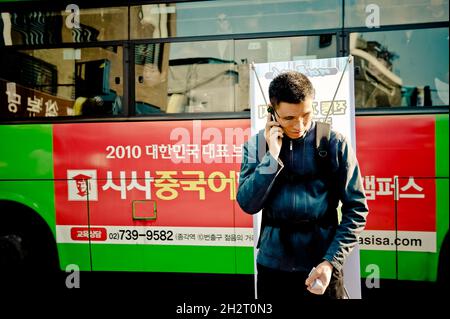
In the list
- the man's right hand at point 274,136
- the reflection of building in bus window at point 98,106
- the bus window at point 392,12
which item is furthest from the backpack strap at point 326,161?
the reflection of building in bus window at point 98,106

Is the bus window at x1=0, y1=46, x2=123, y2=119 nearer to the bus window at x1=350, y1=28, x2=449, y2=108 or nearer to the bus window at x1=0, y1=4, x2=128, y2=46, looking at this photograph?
the bus window at x1=0, y1=4, x2=128, y2=46

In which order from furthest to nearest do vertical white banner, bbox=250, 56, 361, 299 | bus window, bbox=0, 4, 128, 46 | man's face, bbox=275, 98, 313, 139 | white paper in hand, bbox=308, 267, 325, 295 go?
bus window, bbox=0, 4, 128, 46
vertical white banner, bbox=250, 56, 361, 299
man's face, bbox=275, 98, 313, 139
white paper in hand, bbox=308, 267, 325, 295

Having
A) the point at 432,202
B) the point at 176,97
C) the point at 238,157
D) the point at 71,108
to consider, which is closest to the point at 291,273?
the point at 238,157

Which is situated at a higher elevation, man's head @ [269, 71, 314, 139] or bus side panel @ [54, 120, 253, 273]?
man's head @ [269, 71, 314, 139]

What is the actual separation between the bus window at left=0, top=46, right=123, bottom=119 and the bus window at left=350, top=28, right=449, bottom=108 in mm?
2220

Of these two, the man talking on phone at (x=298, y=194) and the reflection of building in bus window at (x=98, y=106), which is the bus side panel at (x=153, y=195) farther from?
the man talking on phone at (x=298, y=194)

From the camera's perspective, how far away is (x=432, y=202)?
136 inches

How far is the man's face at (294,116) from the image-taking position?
7.59 feet

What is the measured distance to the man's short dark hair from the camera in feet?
7.49

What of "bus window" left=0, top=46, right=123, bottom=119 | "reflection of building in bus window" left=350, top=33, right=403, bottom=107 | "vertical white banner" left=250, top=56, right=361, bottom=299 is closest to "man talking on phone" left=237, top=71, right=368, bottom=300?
"vertical white banner" left=250, top=56, right=361, bottom=299

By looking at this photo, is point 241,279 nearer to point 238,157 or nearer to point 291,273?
point 238,157

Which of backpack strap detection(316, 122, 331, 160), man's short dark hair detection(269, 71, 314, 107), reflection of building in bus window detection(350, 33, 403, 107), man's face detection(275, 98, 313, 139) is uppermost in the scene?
reflection of building in bus window detection(350, 33, 403, 107)

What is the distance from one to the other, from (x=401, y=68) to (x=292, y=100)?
5.64 feet
